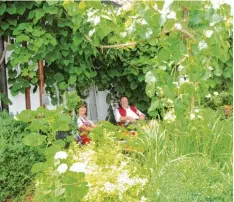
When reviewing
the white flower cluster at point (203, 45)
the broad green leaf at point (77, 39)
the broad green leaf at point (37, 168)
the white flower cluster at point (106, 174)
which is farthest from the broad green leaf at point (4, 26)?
the white flower cluster at point (203, 45)

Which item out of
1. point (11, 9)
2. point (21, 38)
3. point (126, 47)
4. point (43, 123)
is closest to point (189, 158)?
point (126, 47)

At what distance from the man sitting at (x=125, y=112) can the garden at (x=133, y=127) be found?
1.64 metres

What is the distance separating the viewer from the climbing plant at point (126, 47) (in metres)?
2.85

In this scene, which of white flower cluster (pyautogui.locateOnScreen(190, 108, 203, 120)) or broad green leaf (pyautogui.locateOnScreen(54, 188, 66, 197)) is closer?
broad green leaf (pyautogui.locateOnScreen(54, 188, 66, 197))

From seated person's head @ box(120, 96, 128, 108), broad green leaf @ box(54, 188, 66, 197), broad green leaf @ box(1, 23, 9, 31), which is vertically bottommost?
broad green leaf @ box(54, 188, 66, 197)

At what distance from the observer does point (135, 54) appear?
7.98 meters

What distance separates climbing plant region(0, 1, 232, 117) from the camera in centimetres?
285

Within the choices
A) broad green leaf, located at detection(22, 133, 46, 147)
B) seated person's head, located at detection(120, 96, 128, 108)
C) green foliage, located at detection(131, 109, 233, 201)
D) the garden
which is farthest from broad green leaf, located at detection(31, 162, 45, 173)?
seated person's head, located at detection(120, 96, 128, 108)

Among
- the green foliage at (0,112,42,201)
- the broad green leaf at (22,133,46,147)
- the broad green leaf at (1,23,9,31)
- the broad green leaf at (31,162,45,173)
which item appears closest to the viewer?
the broad green leaf at (31,162,45,173)

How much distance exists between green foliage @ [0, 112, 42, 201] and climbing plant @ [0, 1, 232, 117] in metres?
1.18

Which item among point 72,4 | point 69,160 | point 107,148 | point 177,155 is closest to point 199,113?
point 177,155

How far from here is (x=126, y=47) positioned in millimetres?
3656

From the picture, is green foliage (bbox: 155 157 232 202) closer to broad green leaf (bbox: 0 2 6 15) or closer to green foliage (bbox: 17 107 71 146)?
green foliage (bbox: 17 107 71 146)

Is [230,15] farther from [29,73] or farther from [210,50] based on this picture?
[29,73]
